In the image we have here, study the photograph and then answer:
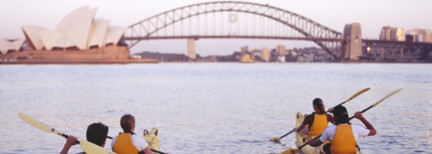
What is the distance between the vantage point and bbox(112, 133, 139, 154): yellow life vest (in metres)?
5.24

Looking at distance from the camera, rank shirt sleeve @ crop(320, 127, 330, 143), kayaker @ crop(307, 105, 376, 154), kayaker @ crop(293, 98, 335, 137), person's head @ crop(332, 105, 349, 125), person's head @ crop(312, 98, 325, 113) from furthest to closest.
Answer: kayaker @ crop(293, 98, 335, 137), person's head @ crop(312, 98, 325, 113), shirt sleeve @ crop(320, 127, 330, 143), kayaker @ crop(307, 105, 376, 154), person's head @ crop(332, 105, 349, 125)

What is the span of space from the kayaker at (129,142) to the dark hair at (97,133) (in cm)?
48

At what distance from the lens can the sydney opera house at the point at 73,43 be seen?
78312 mm

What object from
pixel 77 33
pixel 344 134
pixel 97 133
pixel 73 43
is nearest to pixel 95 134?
pixel 97 133

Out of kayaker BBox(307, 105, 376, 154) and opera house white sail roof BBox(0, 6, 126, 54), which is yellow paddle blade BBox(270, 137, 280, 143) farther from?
opera house white sail roof BBox(0, 6, 126, 54)

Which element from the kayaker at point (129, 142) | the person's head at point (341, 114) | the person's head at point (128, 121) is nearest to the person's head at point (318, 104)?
the person's head at point (341, 114)

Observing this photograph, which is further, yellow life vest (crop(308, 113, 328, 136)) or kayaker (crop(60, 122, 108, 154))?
yellow life vest (crop(308, 113, 328, 136))

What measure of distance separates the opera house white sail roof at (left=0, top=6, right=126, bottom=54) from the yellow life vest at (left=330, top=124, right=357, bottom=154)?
229 ft

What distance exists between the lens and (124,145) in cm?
529

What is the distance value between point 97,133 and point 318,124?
143 inches

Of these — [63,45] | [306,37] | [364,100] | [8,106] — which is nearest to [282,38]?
[306,37]

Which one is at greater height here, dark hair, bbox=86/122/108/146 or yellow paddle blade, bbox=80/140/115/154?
dark hair, bbox=86/122/108/146

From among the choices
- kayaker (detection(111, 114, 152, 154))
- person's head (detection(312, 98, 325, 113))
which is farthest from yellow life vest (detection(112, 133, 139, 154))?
person's head (detection(312, 98, 325, 113))

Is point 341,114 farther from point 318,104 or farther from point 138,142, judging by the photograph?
point 138,142
